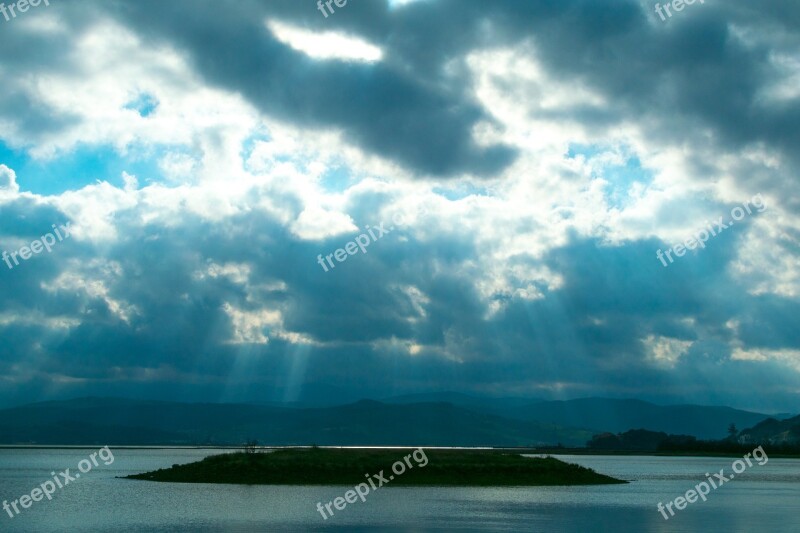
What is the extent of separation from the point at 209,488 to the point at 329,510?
38237 millimetres

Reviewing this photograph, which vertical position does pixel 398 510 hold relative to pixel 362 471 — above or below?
below

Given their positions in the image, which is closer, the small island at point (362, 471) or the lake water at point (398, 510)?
the lake water at point (398, 510)

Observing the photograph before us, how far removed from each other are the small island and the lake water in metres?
7.85

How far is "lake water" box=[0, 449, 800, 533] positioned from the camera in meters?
70.9

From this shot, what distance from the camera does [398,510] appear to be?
284ft

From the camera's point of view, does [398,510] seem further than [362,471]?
No

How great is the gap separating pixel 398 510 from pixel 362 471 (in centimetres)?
4661

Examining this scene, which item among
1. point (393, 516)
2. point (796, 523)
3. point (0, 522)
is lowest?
point (796, 523)

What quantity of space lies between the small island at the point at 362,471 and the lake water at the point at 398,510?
7.85m

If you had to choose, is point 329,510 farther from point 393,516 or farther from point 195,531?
point 195,531

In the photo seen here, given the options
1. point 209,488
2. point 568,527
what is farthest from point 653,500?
point 209,488

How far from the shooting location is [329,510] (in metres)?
85.4

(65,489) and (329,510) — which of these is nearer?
(329,510)

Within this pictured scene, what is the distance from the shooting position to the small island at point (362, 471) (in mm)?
130625
